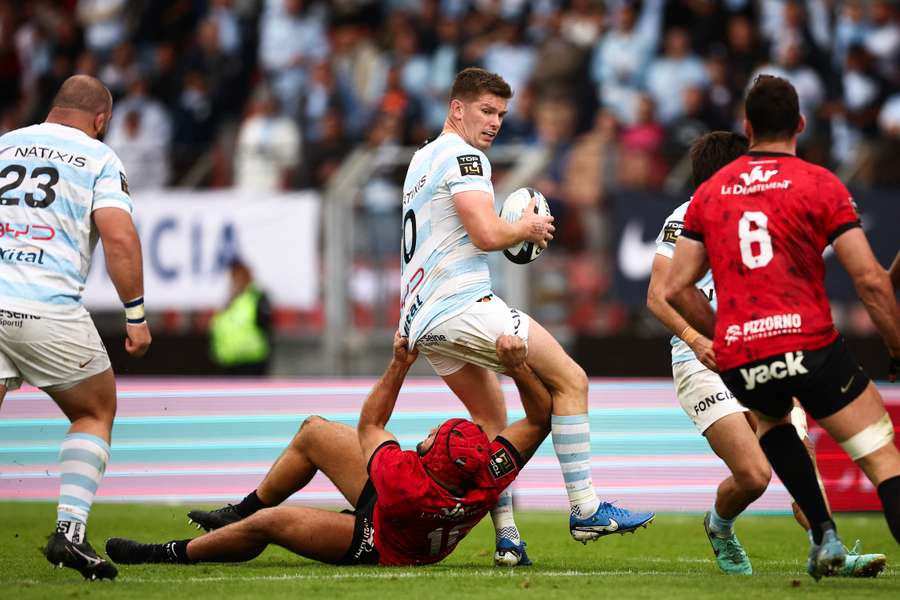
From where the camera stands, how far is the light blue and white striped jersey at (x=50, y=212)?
23.1ft

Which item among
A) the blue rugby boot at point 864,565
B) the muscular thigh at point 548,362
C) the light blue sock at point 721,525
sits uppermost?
the muscular thigh at point 548,362

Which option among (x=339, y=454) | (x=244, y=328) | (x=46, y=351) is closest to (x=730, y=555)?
(x=339, y=454)

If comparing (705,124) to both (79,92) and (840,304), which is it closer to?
(840,304)

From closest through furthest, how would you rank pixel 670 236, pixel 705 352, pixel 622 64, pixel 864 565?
pixel 705 352, pixel 864 565, pixel 670 236, pixel 622 64

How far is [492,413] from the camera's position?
793 centimetres

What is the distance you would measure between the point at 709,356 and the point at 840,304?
25.1ft

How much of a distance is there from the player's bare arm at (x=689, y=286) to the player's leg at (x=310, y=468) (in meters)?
1.92

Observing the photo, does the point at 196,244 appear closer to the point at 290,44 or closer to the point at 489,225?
the point at 290,44

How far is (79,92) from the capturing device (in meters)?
7.39

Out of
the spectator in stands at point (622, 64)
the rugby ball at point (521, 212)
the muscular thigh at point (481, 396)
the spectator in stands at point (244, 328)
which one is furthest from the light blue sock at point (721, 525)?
the spectator in stands at point (622, 64)

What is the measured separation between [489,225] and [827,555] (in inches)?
92.6

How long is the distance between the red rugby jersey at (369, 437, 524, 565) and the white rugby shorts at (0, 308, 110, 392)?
1529 millimetres

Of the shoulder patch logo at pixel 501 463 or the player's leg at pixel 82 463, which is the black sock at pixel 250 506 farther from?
the shoulder patch logo at pixel 501 463

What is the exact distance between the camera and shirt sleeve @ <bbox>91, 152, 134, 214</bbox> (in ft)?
23.5
